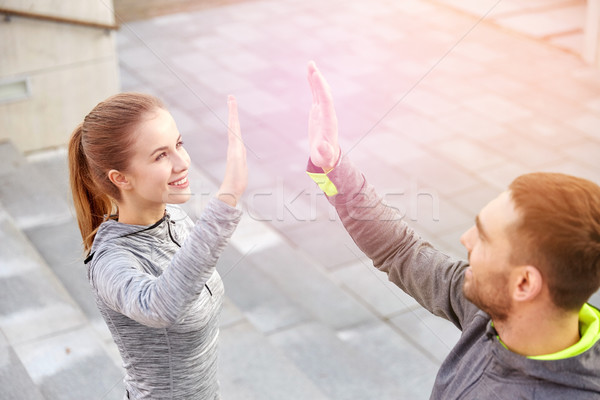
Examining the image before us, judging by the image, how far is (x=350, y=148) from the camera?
14.1ft

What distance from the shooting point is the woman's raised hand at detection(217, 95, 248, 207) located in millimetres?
1205

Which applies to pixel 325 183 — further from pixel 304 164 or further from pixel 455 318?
pixel 304 164

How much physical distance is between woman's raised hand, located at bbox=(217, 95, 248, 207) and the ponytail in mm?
415

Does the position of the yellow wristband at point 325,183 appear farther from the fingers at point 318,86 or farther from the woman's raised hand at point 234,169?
the woman's raised hand at point 234,169

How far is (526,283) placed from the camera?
1155 mm

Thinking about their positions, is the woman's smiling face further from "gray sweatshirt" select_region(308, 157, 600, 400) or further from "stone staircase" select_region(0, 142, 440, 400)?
"stone staircase" select_region(0, 142, 440, 400)

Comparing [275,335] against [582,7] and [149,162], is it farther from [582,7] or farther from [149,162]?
[582,7]

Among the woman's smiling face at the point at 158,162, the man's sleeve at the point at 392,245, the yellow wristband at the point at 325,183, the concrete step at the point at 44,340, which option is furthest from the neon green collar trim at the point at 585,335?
the concrete step at the point at 44,340

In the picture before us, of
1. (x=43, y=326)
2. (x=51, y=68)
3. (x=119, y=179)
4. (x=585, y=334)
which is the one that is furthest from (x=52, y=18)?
(x=585, y=334)

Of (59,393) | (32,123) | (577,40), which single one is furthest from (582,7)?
(59,393)

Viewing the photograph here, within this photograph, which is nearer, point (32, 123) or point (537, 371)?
point (537, 371)

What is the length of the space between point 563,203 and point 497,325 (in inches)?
10.0

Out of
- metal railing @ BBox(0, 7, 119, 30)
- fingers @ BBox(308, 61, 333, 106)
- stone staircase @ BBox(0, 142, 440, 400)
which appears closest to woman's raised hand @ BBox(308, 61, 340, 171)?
fingers @ BBox(308, 61, 333, 106)

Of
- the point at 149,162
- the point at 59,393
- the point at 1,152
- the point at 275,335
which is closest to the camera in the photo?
the point at 149,162
